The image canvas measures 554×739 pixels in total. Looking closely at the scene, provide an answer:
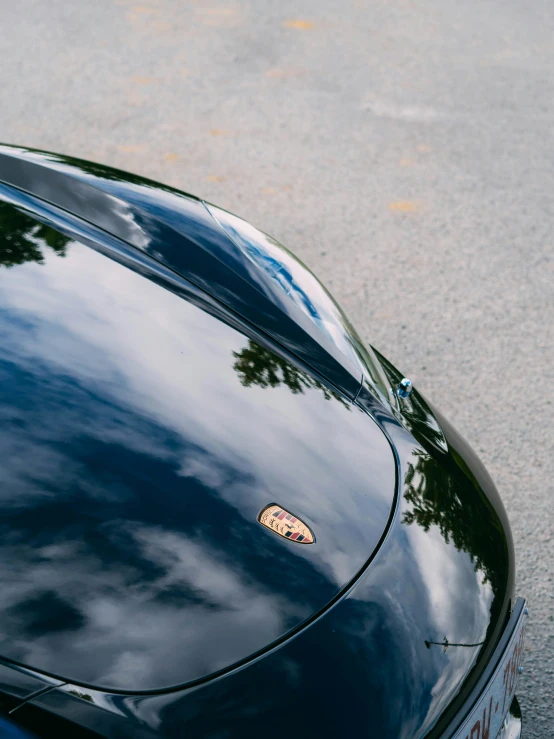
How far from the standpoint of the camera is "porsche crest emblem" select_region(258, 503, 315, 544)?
1.31 m

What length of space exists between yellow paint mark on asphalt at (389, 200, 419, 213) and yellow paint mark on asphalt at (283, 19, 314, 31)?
2621mm

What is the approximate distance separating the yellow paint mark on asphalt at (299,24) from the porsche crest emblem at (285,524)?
214 inches

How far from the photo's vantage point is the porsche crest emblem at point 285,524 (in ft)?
4.29

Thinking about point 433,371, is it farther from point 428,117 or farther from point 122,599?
point 428,117

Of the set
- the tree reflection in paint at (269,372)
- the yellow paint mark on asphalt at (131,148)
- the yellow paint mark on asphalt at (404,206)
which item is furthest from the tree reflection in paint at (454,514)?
Result: the yellow paint mark on asphalt at (131,148)

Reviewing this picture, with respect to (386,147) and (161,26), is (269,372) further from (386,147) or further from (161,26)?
(161,26)

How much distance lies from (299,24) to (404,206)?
9.10ft

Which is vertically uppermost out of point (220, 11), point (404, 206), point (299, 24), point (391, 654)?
point (299, 24)

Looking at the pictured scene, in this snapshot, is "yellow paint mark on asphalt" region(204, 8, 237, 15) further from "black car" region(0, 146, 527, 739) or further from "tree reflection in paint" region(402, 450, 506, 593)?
"tree reflection in paint" region(402, 450, 506, 593)

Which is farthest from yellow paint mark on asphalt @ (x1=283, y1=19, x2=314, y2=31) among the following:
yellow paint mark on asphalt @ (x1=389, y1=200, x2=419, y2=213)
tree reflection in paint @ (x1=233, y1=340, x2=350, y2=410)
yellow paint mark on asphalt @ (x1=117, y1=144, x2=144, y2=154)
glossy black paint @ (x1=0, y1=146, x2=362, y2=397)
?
tree reflection in paint @ (x1=233, y1=340, x2=350, y2=410)

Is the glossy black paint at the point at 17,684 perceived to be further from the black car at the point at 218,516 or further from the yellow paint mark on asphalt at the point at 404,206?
the yellow paint mark on asphalt at the point at 404,206

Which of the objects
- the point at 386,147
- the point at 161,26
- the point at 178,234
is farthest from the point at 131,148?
the point at 178,234

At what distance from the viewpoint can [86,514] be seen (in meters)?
1.23

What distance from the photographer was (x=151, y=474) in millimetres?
1314
